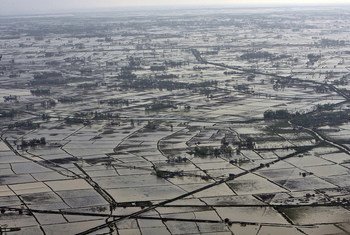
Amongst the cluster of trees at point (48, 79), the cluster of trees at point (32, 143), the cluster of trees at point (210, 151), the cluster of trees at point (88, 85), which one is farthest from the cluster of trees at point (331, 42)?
the cluster of trees at point (32, 143)

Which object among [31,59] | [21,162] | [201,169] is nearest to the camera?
[201,169]

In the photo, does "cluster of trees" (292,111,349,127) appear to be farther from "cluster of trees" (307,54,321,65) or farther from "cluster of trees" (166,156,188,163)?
"cluster of trees" (307,54,321,65)

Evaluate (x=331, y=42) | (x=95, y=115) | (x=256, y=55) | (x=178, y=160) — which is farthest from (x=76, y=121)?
(x=331, y=42)

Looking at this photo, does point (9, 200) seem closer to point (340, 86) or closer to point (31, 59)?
point (340, 86)

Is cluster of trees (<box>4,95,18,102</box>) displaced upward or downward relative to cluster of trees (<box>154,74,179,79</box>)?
upward

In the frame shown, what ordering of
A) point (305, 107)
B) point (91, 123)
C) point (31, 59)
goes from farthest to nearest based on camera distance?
point (31, 59) < point (305, 107) < point (91, 123)

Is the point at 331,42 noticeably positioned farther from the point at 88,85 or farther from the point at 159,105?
the point at 159,105

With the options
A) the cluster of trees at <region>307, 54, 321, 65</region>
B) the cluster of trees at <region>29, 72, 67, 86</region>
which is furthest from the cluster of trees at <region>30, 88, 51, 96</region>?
the cluster of trees at <region>307, 54, 321, 65</region>

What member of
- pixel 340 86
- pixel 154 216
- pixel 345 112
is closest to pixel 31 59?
pixel 340 86
